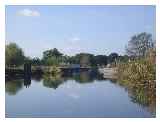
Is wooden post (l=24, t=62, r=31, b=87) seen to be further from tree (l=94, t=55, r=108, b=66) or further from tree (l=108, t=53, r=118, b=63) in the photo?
tree (l=108, t=53, r=118, b=63)

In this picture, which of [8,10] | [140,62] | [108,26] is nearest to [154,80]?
[140,62]

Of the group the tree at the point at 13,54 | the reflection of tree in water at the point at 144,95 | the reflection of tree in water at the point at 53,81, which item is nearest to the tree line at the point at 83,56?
the tree at the point at 13,54

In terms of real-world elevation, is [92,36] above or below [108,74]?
above

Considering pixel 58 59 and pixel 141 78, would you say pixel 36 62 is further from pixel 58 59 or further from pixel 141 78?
pixel 141 78

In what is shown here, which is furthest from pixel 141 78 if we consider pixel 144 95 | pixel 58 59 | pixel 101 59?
pixel 58 59

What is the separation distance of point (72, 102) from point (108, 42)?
0.64 meters

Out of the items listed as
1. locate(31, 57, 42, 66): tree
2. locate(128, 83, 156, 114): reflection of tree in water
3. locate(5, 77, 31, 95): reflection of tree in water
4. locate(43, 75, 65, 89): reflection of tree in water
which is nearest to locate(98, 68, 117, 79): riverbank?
locate(128, 83, 156, 114): reflection of tree in water

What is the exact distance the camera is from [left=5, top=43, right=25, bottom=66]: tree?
541 cm

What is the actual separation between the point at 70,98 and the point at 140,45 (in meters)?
0.79

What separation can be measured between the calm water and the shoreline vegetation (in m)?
0.08

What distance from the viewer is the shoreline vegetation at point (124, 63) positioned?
5.43 m

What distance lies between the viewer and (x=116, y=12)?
5.43 meters

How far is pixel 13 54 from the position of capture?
5.43 meters
